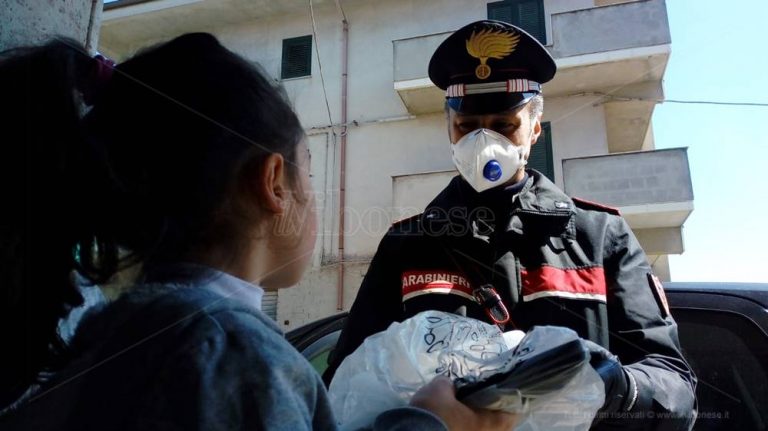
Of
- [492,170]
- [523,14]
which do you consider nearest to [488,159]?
[492,170]

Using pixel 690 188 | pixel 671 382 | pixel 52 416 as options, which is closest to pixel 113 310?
pixel 52 416

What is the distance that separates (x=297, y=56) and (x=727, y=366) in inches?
388

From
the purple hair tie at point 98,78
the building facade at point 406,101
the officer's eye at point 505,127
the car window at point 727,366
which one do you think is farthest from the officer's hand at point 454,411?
the building facade at point 406,101

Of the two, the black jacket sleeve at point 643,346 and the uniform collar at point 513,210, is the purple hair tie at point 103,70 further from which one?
the black jacket sleeve at point 643,346

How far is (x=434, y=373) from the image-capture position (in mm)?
857

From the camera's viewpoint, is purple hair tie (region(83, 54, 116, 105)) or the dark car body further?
the dark car body

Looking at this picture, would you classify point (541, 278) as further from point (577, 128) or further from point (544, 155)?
point (577, 128)

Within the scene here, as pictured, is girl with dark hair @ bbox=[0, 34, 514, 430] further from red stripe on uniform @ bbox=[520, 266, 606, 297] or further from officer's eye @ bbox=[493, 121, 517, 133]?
officer's eye @ bbox=[493, 121, 517, 133]

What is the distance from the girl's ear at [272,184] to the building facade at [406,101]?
6.03m

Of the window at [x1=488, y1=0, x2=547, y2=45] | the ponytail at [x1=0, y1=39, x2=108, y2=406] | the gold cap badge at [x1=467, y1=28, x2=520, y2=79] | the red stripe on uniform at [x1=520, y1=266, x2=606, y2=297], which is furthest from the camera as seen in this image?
the window at [x1=488, y1=0, x2=547, y2=45]

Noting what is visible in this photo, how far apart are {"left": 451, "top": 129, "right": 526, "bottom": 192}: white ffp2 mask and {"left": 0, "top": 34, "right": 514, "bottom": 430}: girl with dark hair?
→ 0.80m

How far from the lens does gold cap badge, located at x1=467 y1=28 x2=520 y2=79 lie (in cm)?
170

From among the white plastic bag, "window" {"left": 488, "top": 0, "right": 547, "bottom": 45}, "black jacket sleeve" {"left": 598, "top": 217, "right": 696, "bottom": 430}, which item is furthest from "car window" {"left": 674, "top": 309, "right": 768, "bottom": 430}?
"window" {"left": 488, "top": 0, "right": 547, "bottom": 45}

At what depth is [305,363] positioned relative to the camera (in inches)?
27.7
